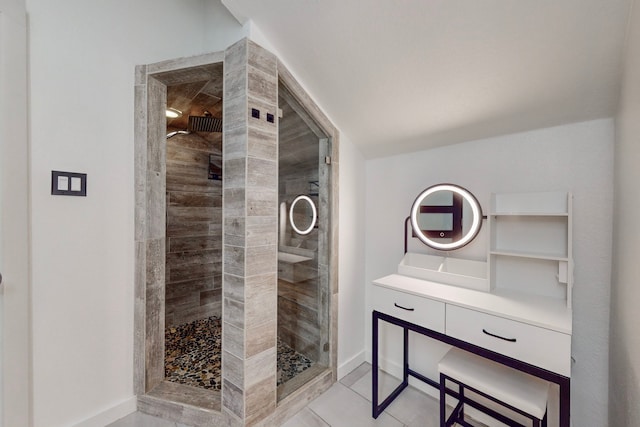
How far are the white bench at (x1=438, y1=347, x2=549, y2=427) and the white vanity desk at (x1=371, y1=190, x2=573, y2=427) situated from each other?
0.41ft

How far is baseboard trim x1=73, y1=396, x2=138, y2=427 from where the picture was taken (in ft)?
4.58

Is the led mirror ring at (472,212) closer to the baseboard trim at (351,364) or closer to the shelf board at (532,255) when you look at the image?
the shelf board at (532,255)

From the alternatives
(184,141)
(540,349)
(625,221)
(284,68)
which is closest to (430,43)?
(284,68)

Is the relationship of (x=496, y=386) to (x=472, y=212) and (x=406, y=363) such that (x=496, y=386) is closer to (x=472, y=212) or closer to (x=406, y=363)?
(x=406, y=363)

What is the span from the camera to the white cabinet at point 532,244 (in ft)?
4.17

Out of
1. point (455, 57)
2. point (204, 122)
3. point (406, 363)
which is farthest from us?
point (204, 122)

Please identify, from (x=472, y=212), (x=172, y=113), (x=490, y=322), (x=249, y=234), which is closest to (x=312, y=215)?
(x=249, y=234)

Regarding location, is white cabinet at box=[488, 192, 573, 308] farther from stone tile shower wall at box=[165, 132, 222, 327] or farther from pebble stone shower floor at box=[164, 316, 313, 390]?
stone tile shower wall at box=[165, 132, 222, 327]

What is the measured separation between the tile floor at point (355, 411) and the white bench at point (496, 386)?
0.77ft

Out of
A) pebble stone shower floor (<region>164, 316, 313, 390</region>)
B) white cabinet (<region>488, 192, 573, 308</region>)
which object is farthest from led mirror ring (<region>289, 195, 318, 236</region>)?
white cabinet (<region>488, 192, 573, 308</region>)

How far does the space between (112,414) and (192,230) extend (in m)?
1.60

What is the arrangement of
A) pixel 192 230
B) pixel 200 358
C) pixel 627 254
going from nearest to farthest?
1. pixel 627 254
2. pixel 200 358
3. pixel 192 230

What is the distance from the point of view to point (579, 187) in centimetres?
128

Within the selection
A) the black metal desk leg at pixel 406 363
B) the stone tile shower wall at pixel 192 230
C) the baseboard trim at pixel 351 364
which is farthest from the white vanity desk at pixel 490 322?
the stone tile shower wall at pixel 192 230
